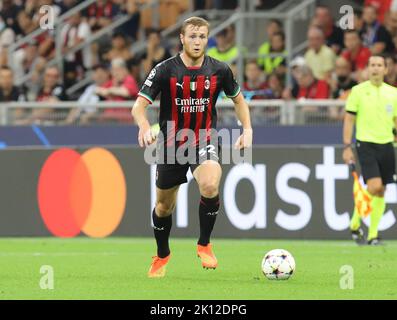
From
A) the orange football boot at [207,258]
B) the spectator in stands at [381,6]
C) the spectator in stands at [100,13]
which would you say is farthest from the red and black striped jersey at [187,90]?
the spectator in stands at [100,13]

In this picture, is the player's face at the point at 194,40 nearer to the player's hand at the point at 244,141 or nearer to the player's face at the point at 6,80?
the player's hand at the point at 244,141

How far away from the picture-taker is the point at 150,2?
884 inches

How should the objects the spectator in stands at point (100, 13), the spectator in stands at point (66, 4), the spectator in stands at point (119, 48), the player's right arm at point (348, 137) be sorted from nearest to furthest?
the player's right arm at point (348, 137) → the spectator in stands at point (119, 48) → the spectator in stands at point (100, 13) → the spectator in stands at point (66, 4)

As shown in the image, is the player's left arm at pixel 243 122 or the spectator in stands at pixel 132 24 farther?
the spectator in stands at pixel 132 24

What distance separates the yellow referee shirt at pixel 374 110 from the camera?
15.0 meters

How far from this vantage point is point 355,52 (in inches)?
758

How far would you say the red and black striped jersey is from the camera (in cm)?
1100

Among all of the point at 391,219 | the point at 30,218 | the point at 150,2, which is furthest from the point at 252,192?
the point at 150,2

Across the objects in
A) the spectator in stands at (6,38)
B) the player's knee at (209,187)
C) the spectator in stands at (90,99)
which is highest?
the spectator in stands at (6,38)

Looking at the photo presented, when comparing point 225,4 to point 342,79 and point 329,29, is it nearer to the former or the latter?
point 329,29

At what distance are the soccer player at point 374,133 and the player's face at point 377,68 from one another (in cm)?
1

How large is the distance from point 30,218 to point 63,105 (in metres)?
2.27

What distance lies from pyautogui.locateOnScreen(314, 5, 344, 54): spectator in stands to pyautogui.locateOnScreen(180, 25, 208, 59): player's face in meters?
9.21
